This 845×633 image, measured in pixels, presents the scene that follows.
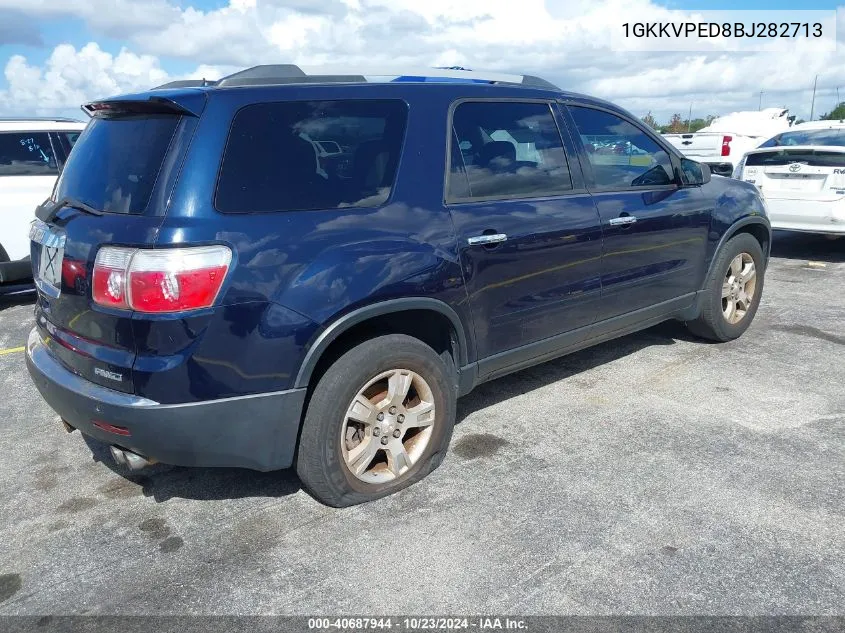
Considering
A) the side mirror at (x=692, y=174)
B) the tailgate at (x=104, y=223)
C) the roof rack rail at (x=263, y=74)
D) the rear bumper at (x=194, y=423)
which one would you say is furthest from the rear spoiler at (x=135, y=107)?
the side mirror at (x=692, y=174)

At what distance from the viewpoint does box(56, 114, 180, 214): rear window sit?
286 centimetres

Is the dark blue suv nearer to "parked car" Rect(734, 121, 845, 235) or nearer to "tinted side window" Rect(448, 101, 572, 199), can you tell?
"tinted side window" Rect(448, 101, 572, 199)

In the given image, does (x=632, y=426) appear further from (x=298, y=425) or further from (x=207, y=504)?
(x=207, y=504)

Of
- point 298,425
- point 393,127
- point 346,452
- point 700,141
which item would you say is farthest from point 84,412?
point 700,141

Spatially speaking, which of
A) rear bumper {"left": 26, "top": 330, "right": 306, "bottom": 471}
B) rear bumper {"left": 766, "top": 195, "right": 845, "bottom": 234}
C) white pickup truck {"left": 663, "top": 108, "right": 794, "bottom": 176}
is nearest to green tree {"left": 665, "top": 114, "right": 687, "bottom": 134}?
white pickup truck {"left": 663, "top": 108, "right": 794, "bottom": 176}

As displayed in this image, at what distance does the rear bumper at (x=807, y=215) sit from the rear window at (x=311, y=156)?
6.35 m

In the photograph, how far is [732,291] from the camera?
547 centimetres

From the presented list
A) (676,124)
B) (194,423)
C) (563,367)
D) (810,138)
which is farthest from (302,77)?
(676,124)

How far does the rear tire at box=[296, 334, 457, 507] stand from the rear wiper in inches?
47.2

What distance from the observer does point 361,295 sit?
302 cm

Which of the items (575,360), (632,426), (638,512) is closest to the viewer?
(638,512)

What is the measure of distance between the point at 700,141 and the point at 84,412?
44.7ft

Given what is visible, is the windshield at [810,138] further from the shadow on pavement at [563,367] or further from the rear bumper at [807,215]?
the shadow on pavement at [563,367]

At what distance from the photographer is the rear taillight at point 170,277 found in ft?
8.70
